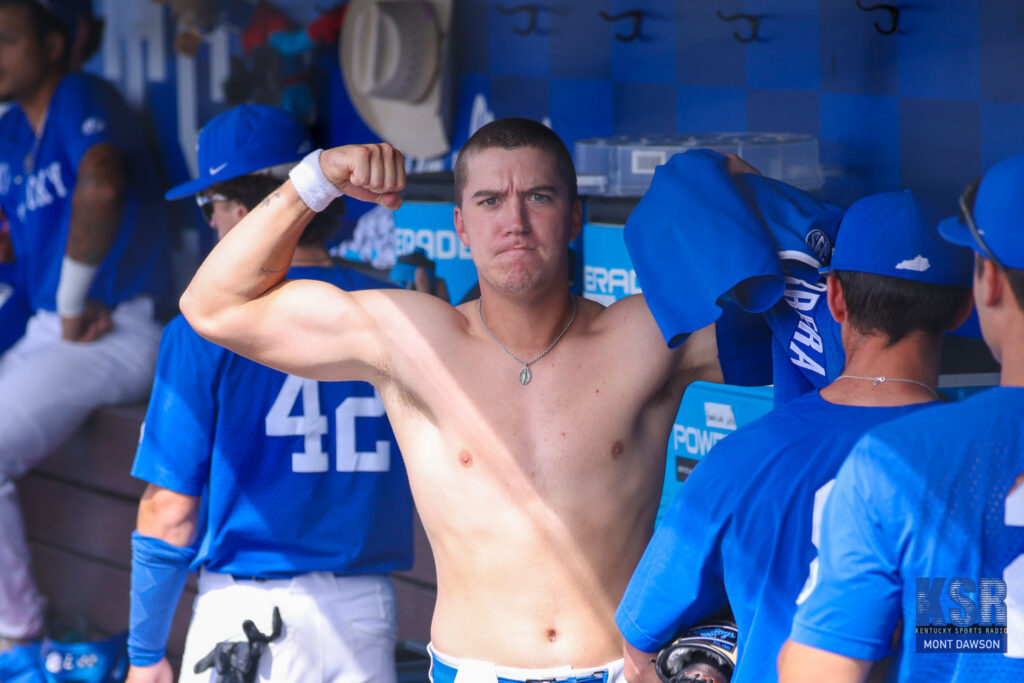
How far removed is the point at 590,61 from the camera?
A: 12.9ft

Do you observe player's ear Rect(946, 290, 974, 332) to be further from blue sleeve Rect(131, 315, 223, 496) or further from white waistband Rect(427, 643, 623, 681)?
blue sleeve Rect(131, 315, 223, 496)

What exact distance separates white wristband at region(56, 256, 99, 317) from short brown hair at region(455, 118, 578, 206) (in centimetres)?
268

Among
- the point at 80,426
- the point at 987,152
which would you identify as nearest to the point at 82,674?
the point at 80,426

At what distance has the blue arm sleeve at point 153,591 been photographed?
2.60 metres

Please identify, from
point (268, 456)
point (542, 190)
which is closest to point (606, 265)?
point (542, 190)

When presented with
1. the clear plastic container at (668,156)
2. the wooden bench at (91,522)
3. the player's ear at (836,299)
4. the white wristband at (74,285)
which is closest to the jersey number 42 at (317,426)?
the clear plastic container at (668,156)

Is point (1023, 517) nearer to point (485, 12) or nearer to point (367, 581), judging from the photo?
point (367, 581)

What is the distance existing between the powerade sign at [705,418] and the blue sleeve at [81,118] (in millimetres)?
2879

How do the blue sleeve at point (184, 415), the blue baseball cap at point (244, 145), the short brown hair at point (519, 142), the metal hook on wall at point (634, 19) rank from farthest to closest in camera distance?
the metal hook on wall at point (634, 19) → the blue baseball cap at point (244, 145) → the blue sleeve at point (184, 415) → the short brown hair at point (519, 142)

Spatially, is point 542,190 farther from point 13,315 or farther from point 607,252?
point 13,315

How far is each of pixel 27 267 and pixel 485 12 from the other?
2154 millimetres

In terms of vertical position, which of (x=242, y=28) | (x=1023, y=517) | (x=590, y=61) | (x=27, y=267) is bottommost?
(x=1023, y=517)

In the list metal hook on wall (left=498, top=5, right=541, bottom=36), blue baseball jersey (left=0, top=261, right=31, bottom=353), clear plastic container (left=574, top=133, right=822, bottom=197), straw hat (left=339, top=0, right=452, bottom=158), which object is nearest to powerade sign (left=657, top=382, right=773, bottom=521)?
clear plastic container (left=574, top=133, right=822, bottom=197)

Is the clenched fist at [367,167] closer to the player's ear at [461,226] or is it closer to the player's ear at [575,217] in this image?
the player's ear at [461,226]
